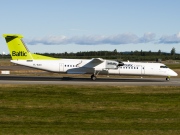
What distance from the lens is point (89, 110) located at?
2372 cm

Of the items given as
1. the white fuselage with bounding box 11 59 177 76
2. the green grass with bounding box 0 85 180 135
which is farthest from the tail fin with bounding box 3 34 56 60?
the green grass with bounding box 0 85 180 135

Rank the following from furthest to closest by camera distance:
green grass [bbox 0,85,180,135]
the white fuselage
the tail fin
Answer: the white fuselage < the tail fin < green grass [bbox 0,85,180,135]

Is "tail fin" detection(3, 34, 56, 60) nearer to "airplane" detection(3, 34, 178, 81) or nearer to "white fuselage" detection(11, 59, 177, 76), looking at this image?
"airplane" detection(3, 34, 178, 81)

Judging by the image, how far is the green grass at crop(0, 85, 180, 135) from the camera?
679 inches

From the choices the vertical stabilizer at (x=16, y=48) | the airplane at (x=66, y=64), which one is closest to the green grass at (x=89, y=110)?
the airplane at (x=66, y=64)

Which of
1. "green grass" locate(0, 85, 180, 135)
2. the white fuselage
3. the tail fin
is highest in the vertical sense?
the tail fin

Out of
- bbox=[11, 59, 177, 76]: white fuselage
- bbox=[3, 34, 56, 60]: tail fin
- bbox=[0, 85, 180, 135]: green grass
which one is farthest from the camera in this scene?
bbox=[11, 59, 177, 76]: white fuselage

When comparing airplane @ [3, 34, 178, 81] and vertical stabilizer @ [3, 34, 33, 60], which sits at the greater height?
vertical stabilizer @ [3, 34, 33, 60]

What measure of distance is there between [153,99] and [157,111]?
579cm

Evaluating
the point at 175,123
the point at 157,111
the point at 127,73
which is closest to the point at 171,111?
the point at 157,111

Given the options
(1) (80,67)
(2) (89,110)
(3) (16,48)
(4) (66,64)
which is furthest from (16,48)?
(2) (89,110)

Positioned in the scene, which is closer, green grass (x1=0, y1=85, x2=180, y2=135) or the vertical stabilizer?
→ green grass (x1=0, y1=85, x2=180, y2=135)

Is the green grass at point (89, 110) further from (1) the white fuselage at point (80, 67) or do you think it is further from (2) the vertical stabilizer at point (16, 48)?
(2) the vertical stabilizer at point (16, 48)

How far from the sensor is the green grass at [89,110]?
1723 cm
